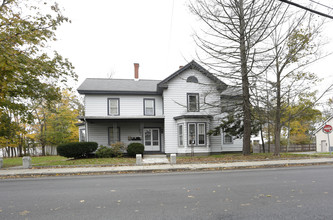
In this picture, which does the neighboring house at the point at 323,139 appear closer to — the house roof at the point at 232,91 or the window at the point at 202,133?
the house roof at the point at 232,91

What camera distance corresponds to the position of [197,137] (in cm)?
1898

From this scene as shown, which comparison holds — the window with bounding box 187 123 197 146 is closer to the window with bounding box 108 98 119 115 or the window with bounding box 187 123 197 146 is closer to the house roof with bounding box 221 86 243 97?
the house roof with bounding box 221 86 243 97

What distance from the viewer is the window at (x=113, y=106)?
20.3 meters

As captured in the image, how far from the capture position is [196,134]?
18.9m

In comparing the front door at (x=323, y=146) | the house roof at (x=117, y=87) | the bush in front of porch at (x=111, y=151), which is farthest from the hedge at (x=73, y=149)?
the front door at (x=323, y=146)

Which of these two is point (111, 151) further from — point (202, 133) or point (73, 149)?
point (202, 133)

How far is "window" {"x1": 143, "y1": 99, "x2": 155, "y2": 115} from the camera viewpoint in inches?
824

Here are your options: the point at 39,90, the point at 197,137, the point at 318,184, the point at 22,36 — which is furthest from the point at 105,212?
the point at 197,137

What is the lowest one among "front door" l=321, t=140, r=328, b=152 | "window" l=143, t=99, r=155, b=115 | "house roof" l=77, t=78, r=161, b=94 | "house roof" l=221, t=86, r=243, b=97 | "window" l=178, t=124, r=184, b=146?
"front door" l=321, t=140, r=328, b=152

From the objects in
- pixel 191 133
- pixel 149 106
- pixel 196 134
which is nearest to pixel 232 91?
pixel 196 134

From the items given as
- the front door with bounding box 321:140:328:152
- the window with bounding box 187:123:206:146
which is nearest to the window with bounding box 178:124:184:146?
the window with bounding box 187:123:206:146

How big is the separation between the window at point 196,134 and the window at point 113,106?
22.8 ft

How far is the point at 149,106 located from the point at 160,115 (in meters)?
1.42

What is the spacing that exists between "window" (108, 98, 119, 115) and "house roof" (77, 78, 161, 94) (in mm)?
830
